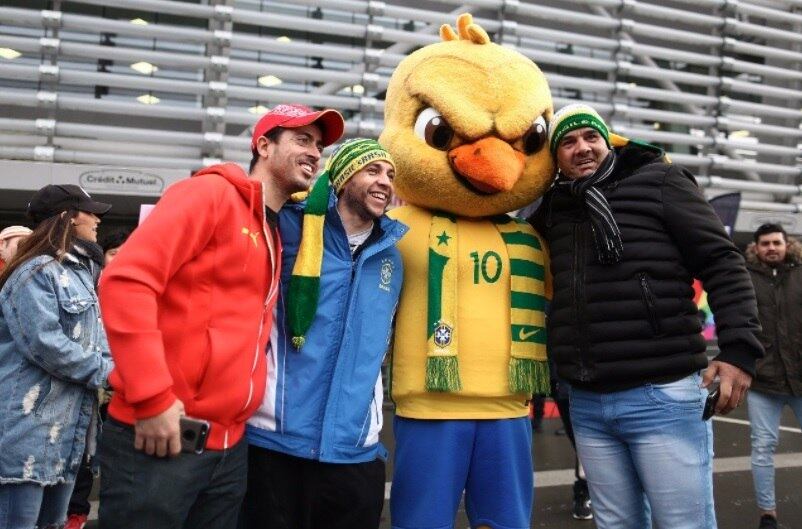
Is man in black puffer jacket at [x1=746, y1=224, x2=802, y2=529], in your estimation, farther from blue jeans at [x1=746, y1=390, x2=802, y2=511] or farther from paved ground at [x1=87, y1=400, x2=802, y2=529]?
paved ground at [x1=87, y1=400, x2=802, y2=529]

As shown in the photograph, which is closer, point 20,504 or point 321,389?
point 321,389

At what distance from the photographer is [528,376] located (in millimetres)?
2877

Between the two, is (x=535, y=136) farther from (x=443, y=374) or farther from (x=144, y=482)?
(x=144, y=482)

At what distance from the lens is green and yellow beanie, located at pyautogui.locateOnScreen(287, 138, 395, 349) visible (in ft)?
7.97

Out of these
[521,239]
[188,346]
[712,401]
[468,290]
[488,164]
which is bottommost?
[712,401]

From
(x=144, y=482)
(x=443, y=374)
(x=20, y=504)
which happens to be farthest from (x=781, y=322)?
(x=20, y=504)

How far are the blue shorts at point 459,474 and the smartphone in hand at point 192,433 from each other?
3.87ft

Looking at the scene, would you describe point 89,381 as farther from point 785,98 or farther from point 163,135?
point 785,98

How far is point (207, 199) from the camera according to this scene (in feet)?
6.93

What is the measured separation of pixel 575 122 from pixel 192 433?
6.44ft

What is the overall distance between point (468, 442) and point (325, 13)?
29.2ft

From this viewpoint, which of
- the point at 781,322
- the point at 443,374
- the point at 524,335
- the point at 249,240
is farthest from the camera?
the point at 781,322

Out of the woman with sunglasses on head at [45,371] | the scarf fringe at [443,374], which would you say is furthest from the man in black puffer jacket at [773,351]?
the woman with sunglasses on head at [45,371]

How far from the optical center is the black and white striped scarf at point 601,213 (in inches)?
100
